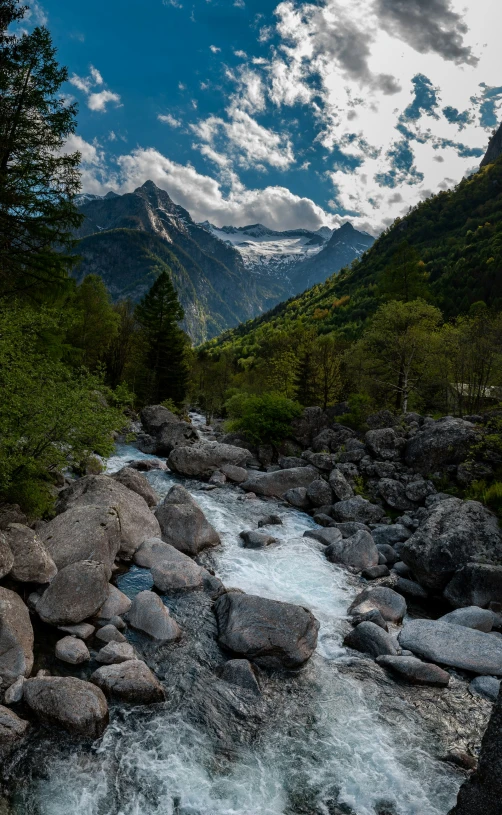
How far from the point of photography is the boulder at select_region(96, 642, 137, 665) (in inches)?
A: 365

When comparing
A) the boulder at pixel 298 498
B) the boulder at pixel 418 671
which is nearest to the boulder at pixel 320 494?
the boulder at pixel 298 498

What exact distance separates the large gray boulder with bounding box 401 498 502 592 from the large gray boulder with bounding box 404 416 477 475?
Result: 727cm

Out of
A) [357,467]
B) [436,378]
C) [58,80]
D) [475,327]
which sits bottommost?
[357,467]

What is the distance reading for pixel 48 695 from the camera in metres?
7.72

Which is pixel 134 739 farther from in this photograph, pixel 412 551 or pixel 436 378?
pixel 436 378

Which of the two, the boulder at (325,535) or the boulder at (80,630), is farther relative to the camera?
the boulder at (325,535)

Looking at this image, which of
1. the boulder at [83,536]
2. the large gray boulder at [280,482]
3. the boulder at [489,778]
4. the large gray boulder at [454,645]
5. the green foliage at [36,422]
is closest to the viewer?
the boulder at [489,778]

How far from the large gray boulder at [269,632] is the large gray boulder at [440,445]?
1575 cm

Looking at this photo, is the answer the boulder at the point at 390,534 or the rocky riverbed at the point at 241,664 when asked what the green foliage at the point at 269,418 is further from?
the rocky riverbed at the point at 241,664

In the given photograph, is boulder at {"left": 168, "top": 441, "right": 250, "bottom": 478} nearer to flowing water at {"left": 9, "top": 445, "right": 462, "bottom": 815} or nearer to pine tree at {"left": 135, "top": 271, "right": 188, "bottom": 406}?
flowing water at {"left": 9, "top": 445, "right": 462, "bottom": 815}

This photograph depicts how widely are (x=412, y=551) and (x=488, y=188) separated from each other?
13681 cm


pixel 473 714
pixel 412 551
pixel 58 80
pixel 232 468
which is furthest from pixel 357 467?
pixel 58 80

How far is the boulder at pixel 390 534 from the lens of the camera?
1886cm

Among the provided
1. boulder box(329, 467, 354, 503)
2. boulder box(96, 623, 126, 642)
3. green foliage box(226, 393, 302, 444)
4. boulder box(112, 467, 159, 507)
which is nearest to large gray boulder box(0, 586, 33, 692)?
boulder box(96, 623, 126, 642)
